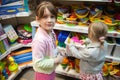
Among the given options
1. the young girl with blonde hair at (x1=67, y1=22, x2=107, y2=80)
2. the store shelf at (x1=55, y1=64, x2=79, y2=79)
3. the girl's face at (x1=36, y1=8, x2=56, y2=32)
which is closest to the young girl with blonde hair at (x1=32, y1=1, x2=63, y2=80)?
the girl's face at (x1=36, y1=8, x2=56, y2=32)

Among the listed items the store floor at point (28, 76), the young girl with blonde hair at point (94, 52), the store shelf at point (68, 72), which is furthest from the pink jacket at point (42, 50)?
the store floor at point (28, 76)

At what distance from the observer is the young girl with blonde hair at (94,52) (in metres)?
1.10

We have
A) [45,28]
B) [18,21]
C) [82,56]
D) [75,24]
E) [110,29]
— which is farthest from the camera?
[18,21]

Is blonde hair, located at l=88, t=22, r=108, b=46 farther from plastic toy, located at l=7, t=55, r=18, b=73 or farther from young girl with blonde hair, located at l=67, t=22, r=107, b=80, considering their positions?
plastic toy, located at l=7, t=55, r=18, b=73

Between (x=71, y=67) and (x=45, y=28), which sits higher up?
(x=45, y=28)

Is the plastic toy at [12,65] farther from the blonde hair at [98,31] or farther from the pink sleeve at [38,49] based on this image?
the blonde hair at [98,31]

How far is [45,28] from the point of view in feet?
3.24

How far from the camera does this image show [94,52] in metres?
1.13

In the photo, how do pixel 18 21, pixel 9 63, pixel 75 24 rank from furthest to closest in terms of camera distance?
pixel 18 21 < pixel 9 63 < pixel 75 24

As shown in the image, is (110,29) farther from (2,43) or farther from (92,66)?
(2,43)

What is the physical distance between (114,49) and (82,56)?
1.56 feet

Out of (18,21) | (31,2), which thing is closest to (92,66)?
(31,2)

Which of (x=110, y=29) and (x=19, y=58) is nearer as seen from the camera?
(x=110, y=29)

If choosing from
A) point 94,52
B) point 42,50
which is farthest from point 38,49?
point 94,52
